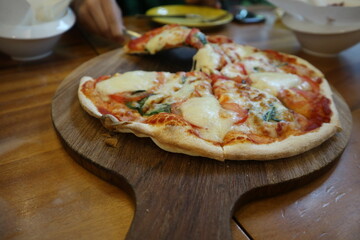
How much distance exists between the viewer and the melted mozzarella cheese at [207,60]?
→ 1.65 m

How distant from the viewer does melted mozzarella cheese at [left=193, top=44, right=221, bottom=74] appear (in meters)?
1.65

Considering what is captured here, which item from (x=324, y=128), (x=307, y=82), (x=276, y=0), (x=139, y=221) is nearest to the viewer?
(x=139, y=221)

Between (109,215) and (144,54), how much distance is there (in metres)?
1.17

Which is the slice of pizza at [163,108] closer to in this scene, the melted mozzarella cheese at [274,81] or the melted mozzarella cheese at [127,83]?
the melted mozzarella cheese at [127,83]

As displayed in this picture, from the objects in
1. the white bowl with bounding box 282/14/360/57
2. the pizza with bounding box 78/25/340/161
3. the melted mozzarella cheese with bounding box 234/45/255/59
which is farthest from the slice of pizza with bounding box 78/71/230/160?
the white bowl with bounding box 282/14/360/57

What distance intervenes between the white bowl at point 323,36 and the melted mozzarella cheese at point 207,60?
0.71 meters

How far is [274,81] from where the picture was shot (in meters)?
1.51

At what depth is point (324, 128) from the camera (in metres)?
1.21

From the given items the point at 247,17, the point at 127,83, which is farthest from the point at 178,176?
the point at 247,17

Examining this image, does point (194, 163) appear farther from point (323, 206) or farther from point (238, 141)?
point (323, 206)

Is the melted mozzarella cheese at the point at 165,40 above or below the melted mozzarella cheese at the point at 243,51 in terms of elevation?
below

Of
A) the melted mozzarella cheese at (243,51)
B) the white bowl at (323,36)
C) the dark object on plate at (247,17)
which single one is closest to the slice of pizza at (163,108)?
the melted mozzarella cheese at (243,51)

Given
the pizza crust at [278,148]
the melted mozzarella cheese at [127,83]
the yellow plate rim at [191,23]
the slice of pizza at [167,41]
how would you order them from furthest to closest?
the yellow plate rim at [191,23] < the slice of pizza at [167,41] < the melted mozzarella cheese at [127,83] < the pizza crust at [278,148]

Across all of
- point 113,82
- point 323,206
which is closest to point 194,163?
point 323,206
